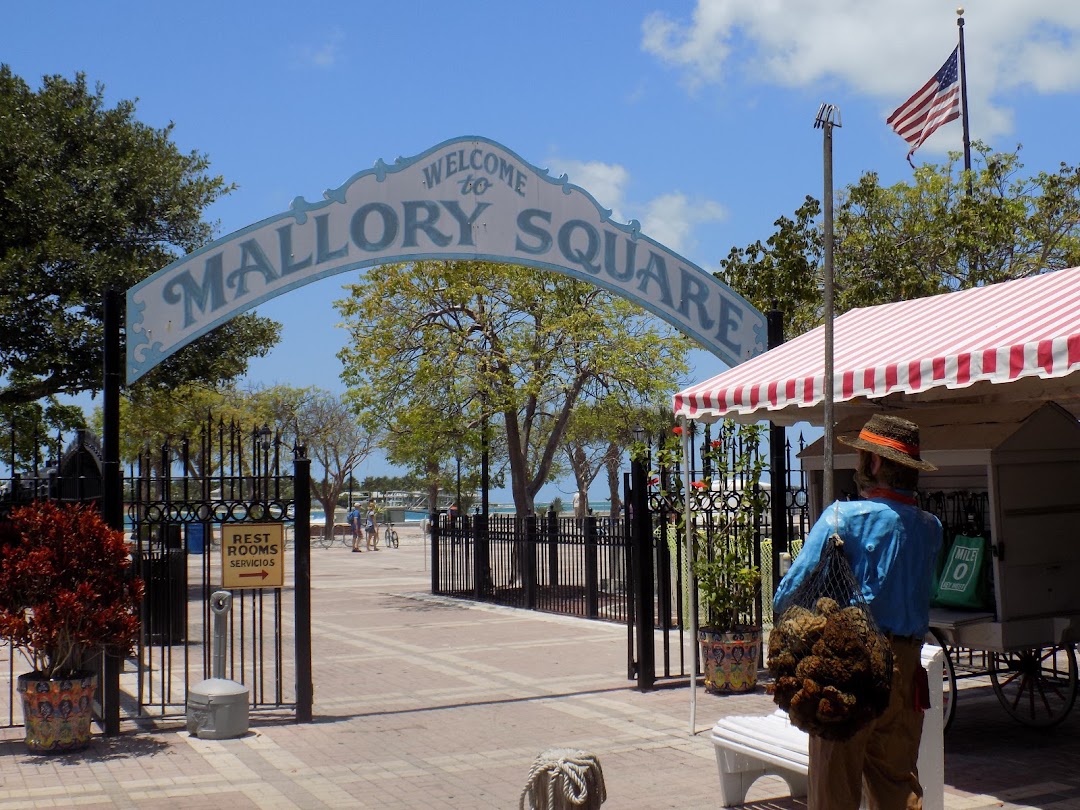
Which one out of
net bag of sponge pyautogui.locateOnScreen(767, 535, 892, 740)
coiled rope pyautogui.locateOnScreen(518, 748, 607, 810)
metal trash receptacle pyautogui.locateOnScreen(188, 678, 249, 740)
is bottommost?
metal trash receptacle pyautogui.locateOnScreen(188, 678, 249, 740)

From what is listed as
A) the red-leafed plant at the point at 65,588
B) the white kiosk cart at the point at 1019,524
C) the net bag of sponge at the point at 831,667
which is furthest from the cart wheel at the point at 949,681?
the red-leafed plant at the point at 65,588

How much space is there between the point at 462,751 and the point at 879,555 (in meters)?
4.28

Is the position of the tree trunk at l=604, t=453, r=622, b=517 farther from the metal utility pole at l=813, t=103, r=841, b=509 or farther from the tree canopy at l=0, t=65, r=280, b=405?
the metal utility pole at l=813, t=103, r=841, b=509

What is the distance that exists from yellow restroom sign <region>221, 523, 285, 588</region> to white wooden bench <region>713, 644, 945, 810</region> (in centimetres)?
401

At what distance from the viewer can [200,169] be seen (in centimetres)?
2233

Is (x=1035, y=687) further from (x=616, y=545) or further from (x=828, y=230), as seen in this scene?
(x=616, y=545)

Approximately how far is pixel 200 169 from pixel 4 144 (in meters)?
4.07

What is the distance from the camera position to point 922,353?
7.10m

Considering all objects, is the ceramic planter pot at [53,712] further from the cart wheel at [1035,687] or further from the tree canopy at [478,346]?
the tree canopy at [478,346]

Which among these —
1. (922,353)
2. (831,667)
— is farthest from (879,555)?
(922,353)

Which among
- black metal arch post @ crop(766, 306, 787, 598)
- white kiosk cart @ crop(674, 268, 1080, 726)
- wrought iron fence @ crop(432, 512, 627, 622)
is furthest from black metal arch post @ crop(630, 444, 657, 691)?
wrought iron fence @ crop(432, 512, 627, 622)

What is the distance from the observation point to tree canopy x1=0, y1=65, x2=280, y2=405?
1909 centimetres

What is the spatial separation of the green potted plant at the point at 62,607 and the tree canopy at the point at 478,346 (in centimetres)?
1103

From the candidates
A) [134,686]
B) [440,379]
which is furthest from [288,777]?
[440,379]
